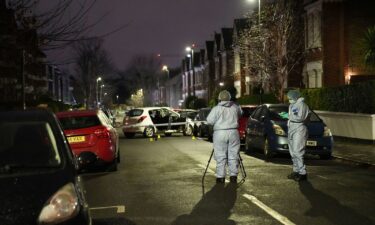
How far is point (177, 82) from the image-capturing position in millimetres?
101250

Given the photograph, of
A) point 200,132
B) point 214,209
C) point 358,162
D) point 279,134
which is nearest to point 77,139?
point 279,134

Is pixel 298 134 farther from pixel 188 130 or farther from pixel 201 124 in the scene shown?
pixel 188 130

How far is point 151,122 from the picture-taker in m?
28.0

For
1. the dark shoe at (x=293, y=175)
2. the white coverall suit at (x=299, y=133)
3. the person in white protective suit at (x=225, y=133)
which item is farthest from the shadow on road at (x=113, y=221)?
the dark shoe at (x=293, y=175)

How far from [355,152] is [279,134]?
304cm

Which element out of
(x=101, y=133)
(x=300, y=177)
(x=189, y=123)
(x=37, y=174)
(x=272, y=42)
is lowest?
(x=300, y=177)

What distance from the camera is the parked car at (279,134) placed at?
15.5m

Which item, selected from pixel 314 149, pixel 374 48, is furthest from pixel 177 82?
pixel 314 149

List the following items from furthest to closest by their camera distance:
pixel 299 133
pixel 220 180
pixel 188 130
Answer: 1. pixel 188 130
2. pixel 299 133
3. pixel 220 180

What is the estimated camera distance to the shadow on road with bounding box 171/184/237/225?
7.80 metres

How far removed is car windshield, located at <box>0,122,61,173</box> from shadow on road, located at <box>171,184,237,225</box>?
3.07m

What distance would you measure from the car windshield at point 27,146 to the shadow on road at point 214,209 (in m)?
3.07

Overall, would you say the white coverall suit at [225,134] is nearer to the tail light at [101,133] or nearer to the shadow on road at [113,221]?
the shadow on road at [113,221]

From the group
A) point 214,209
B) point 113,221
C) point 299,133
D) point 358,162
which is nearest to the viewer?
point 113,221
